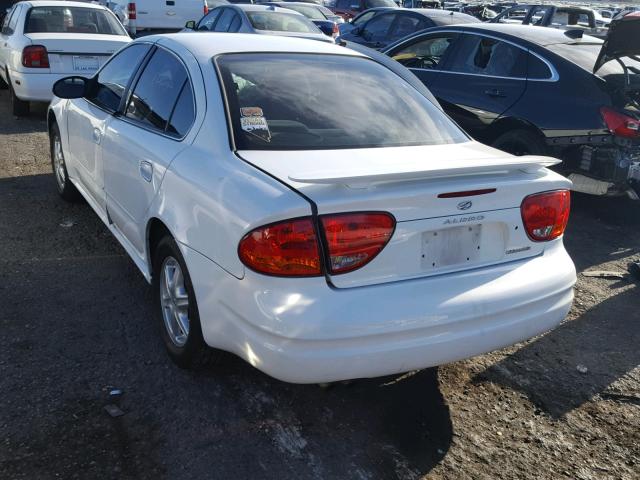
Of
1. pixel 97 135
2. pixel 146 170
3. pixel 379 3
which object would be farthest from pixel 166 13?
pixel 146 170

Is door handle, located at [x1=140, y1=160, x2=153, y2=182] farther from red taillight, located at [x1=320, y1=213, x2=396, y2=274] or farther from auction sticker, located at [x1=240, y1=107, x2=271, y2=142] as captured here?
red taillight, located at [x1=320, y1=213, x2=396, y2=274]

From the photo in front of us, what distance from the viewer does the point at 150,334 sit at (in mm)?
3857

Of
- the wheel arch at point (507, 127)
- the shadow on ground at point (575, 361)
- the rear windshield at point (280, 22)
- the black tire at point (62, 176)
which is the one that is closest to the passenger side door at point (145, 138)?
the black tire at point (62, 176)

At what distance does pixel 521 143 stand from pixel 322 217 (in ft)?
13.7

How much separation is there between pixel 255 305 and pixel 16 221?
3708mm

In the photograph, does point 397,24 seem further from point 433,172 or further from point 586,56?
point 433,172

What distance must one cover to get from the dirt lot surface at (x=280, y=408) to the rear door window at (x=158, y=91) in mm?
1155

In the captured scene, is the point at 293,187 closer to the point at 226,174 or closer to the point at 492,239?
the point at 226,174

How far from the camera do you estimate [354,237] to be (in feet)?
8.73

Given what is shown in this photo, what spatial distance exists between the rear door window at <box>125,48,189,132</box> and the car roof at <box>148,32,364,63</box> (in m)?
0.11

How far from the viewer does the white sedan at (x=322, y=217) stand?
2.63m

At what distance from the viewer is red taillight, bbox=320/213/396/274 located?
8.64 feet

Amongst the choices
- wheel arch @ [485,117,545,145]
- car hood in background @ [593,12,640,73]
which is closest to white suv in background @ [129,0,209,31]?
wheel arch @ [485,117,545,145]

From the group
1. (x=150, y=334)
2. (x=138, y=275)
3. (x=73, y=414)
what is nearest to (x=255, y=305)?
(x=73, y=414)
